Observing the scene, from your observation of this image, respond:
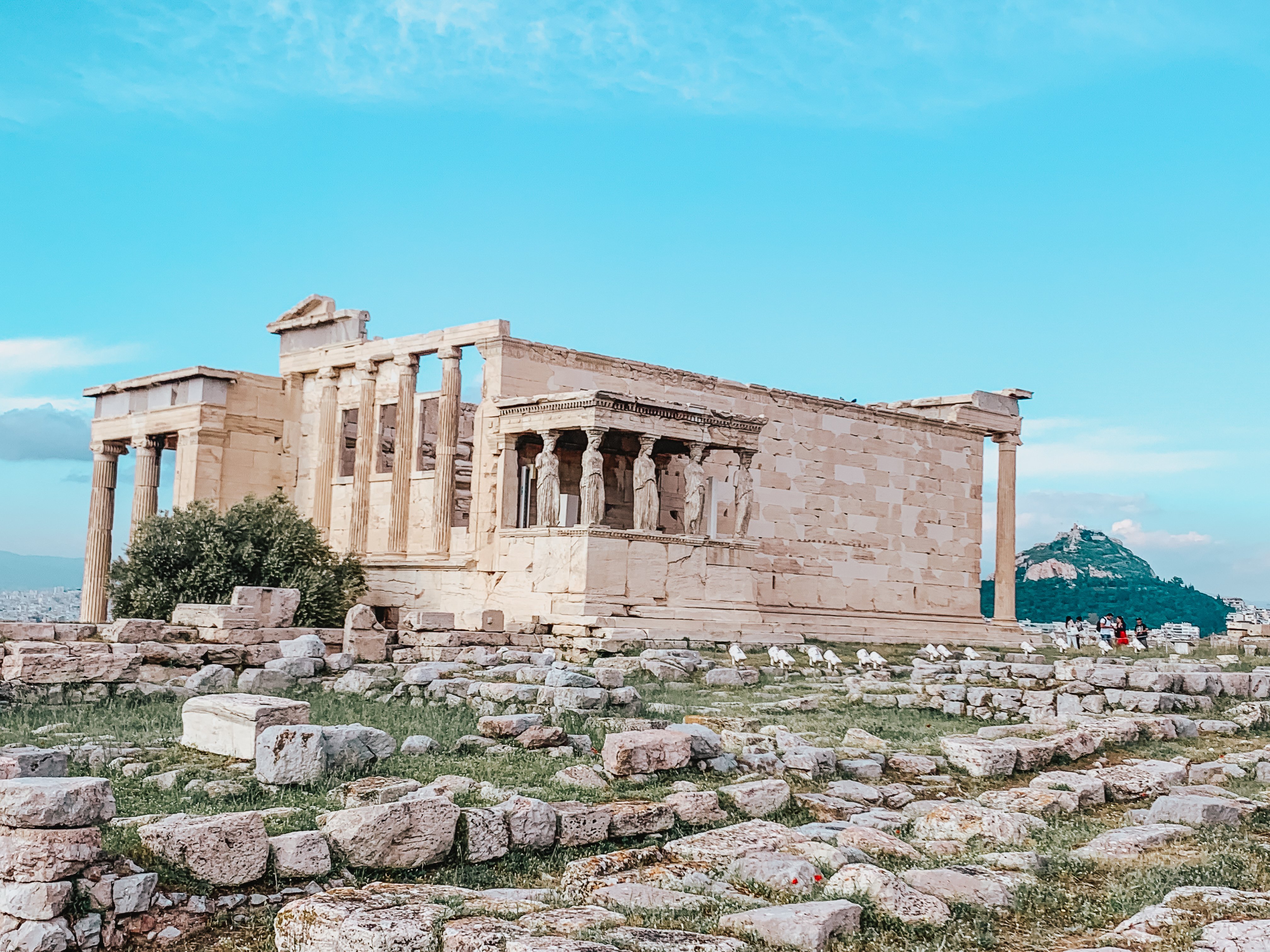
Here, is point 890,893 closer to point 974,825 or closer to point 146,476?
point 974,825

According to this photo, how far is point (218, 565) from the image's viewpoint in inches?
800

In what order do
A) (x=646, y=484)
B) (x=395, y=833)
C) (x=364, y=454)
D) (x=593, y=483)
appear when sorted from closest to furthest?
1. (x=395, y=833)
2. (x=593, y=483)
3. (x=646, y=484)
4. (x=364, y=454)

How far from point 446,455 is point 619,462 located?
10.2 feet

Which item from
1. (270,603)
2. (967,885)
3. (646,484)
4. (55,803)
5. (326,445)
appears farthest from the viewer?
(326,445)

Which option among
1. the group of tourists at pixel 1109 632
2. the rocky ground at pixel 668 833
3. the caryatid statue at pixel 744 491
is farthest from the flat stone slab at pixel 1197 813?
the group of tourists at pixel 1109 632

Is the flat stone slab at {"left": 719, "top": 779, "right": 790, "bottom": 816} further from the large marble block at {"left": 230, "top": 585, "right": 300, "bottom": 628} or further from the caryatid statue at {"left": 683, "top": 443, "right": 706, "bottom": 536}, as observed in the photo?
the caryatid statue at {"left": 683, "top": 443, "right": 706, "bottom": 536}

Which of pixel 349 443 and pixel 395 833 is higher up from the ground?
pixel 349 443

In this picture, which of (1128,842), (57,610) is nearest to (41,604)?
(57,610)

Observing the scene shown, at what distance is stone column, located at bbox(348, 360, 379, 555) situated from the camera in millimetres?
24828

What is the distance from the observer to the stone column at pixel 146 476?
26.3m

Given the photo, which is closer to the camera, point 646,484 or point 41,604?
point 646,484

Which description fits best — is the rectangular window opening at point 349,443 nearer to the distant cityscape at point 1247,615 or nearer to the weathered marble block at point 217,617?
the weathered marble block at point 217,617

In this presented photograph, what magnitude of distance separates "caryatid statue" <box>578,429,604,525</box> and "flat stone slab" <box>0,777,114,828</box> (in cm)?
1465

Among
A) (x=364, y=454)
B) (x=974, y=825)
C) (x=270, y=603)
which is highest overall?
(x=364, y=454)
